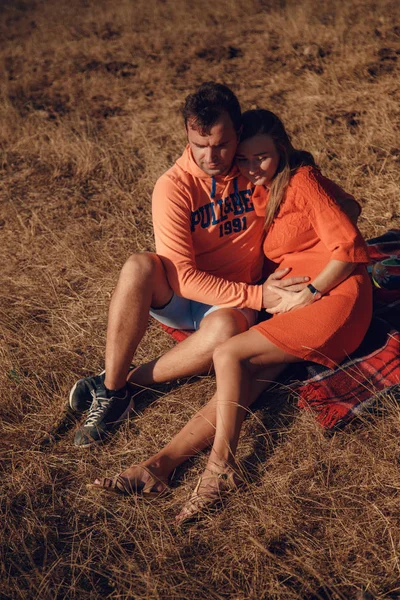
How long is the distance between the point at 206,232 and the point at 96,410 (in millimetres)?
1062

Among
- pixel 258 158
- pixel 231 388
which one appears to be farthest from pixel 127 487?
pixel 258 158

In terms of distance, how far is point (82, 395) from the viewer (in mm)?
3410

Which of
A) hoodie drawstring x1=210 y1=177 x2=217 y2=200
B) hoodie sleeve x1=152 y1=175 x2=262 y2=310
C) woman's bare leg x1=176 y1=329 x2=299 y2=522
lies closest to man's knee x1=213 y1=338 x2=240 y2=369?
woman's bare leg x1=176 y1=329 x2=299 y2=522

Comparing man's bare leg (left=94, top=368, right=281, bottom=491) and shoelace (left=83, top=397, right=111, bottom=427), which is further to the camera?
shoelace (left=83, top=397, right=111, bottom=427)

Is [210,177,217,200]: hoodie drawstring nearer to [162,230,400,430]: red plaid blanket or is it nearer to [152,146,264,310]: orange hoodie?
[152,146,264,310]: orange hoodie

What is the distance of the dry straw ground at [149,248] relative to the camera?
8.52 ft

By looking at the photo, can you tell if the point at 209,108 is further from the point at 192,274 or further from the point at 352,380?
the point at 352,380

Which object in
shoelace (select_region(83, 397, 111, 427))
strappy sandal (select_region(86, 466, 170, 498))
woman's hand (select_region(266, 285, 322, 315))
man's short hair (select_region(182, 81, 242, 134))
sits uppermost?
man's short hair (select_region(182, 81, 242, 134))

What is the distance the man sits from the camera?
316 centimetres

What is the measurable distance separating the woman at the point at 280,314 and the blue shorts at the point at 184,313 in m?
0.34

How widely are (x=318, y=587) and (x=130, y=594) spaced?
2.29ft

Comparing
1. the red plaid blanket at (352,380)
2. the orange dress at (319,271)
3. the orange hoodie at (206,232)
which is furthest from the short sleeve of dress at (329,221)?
the red plaid blanket at (352,380)

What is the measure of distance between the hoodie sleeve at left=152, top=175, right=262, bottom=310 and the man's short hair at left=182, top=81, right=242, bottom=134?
1.11ft

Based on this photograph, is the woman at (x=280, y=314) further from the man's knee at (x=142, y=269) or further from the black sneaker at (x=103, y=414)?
the man's knee at (x=142, y=269)
